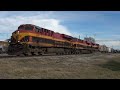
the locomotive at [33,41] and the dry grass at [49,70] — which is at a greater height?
the locomotive at [33,41]

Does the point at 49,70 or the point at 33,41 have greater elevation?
the point at 33,41

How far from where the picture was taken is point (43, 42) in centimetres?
3866

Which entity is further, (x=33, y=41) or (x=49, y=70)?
(x=33, y=41)

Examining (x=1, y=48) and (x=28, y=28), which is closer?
(x=28, y=28)

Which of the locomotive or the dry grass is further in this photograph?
the locomotive

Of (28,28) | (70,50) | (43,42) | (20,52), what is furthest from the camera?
(70,50)

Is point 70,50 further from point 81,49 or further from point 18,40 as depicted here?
point 18,40

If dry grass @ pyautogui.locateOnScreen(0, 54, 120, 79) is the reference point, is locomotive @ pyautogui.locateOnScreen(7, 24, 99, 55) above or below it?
above

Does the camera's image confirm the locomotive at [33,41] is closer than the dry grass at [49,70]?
No
